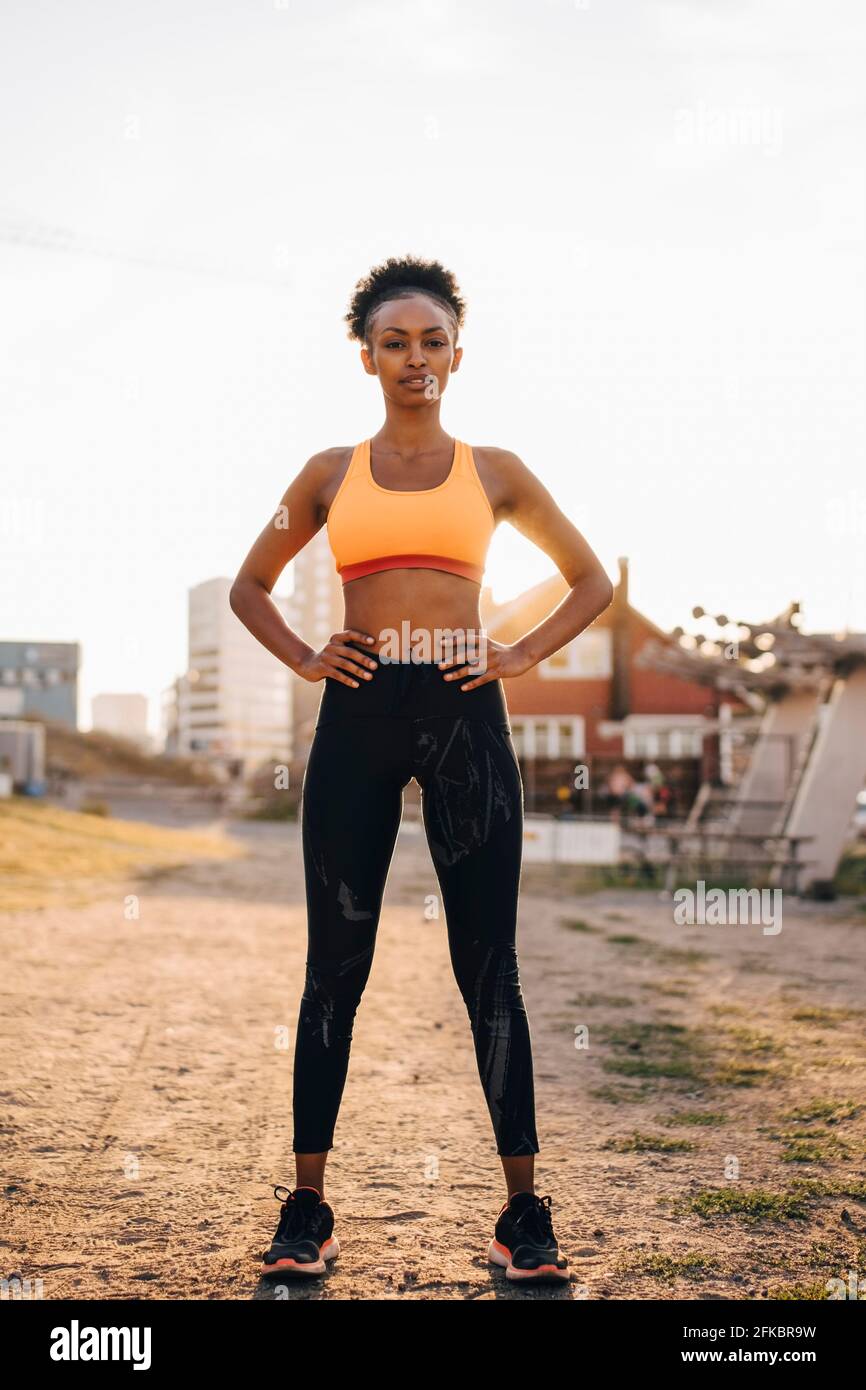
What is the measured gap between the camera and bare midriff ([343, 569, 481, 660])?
3.00 m

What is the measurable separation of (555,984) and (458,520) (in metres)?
5.13

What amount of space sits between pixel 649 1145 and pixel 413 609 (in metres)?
2.14

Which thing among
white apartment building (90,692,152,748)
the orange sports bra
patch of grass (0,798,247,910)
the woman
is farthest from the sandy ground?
white apartment building (90,692,152,748)

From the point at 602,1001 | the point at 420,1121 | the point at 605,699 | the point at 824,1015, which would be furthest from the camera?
the point at 605,699

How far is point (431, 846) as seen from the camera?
118 inches

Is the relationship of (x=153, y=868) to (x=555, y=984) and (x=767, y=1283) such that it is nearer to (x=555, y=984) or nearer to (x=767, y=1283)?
(x=555, y=984)

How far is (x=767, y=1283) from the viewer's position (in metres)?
2.82

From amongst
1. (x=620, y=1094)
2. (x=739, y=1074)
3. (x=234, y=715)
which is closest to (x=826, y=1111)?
(x=739, y=1074)

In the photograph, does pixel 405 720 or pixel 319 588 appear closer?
pixel 405 720

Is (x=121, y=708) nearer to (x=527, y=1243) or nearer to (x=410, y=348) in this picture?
(x=410, y=348)

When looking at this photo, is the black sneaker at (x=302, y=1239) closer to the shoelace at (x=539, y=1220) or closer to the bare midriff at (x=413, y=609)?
the shoelace at (x=539, y=1220)

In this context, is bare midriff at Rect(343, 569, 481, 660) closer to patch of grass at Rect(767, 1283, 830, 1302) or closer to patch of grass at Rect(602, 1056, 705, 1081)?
patch of grass at Rect(767, 1283, 830, 1302)
